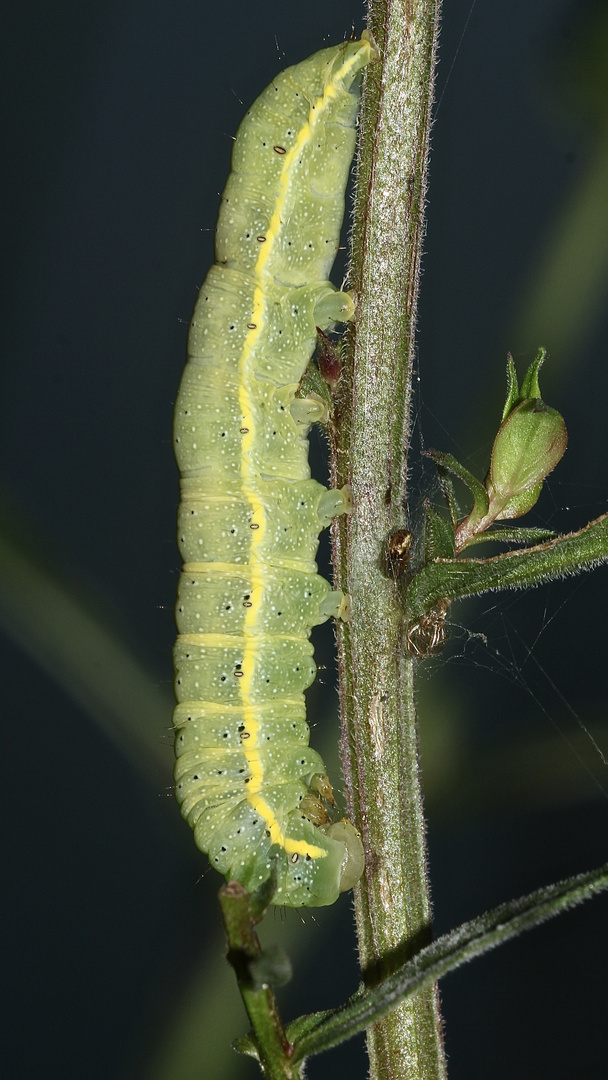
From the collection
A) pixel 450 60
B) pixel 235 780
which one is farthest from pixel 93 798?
pixel 450 60

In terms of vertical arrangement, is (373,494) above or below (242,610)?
above

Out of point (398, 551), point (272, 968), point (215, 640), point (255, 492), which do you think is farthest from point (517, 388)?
point (272, 968)

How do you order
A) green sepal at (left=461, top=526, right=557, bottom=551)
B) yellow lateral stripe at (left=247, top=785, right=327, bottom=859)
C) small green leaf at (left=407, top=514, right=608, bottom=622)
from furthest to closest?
1. yellow lateral stripe at (left=247, top=785, right=327, bottom=859)
2. green sepal at (left=461, top=526, right=557, bottom=551)
3. small green leaf at (left=407, top=514, right=608, bottom=622)

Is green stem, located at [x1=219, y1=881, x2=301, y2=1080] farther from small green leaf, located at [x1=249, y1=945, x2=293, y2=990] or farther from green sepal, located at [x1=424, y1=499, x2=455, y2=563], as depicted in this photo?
green sepal, located at [x1=424, y1=499, x2=455, y2=563]

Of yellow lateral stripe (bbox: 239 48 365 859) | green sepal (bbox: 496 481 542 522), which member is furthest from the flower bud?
yellow lateral stripe (bbox: 239 48 365 859)

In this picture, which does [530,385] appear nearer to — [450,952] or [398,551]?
[398,551]

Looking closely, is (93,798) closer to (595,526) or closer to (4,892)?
(4,892)
